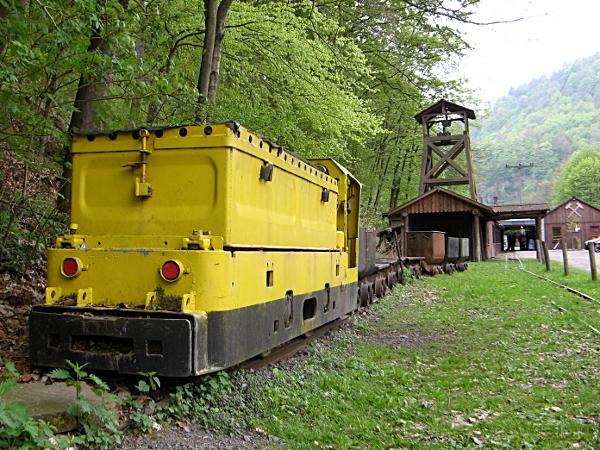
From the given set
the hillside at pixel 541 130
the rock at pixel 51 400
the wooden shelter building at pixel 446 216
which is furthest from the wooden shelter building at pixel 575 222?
the rock at pixel 51 400

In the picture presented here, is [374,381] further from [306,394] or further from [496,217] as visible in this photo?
[496,217]

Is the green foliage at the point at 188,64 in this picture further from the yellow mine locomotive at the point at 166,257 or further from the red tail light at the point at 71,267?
the red tail light at the point at 71,267

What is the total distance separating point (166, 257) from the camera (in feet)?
14.8

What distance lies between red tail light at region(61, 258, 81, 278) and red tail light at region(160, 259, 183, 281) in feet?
2.65

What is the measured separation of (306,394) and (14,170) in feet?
27.9

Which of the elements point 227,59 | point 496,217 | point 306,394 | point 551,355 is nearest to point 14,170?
point 227,59

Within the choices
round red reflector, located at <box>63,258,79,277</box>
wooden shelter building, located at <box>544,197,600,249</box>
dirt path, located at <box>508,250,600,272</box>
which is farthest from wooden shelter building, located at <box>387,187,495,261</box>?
wooden shelter building, located at <box>544,197,600,249</box>

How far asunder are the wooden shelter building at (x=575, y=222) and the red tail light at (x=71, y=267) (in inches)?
2462

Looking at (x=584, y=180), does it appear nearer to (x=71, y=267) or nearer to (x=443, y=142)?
(x=443, y=142)

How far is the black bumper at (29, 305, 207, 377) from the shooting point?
4273 mm

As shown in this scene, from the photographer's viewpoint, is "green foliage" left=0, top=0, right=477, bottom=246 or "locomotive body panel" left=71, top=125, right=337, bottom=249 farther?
"green foliage" left=0, top=0, right=477, bottom=246

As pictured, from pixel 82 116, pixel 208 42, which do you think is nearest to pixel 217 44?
pixel 208 42

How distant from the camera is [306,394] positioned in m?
5.58

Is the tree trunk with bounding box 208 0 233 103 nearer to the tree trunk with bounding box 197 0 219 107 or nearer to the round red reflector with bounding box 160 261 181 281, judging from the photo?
the tree trunk with bounding box 197 0 219 107
